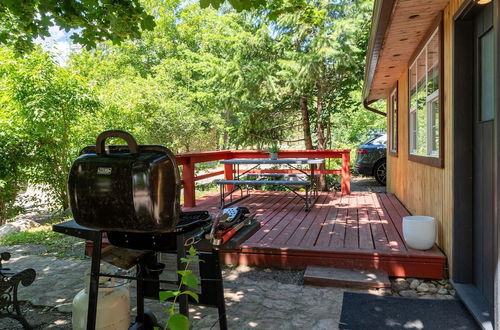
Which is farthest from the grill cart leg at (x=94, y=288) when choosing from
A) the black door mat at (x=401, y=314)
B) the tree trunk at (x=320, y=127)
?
the tree trunk at (x=320, y=127)

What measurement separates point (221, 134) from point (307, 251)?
526 inches

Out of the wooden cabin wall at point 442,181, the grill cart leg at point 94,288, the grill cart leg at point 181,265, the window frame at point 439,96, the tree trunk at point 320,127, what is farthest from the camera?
the tree trunk at point 320,127

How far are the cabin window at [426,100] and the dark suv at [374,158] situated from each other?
494 cm

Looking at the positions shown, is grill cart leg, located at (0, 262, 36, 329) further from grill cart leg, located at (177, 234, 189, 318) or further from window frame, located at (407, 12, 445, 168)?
window frame, located at (407, 12, 445, 168)

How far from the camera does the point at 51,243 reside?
4.88 metres

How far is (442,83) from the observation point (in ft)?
10.5

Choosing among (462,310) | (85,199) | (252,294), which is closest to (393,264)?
(462,310)

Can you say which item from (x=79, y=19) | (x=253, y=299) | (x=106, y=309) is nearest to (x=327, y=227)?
(x=253, y=299)

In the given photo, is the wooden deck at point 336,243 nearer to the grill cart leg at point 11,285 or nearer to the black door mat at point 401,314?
the black door mat at point 401,314

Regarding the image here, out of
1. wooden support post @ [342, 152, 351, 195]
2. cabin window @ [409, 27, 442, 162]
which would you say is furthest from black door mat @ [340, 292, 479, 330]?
wooden support post @ [342, 152, 351, 195]

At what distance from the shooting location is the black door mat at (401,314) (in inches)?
94.0

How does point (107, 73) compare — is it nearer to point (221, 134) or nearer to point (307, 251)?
point (221, 134)

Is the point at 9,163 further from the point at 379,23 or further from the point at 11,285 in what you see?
the point at 379,23

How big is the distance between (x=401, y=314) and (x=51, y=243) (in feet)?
14.0
